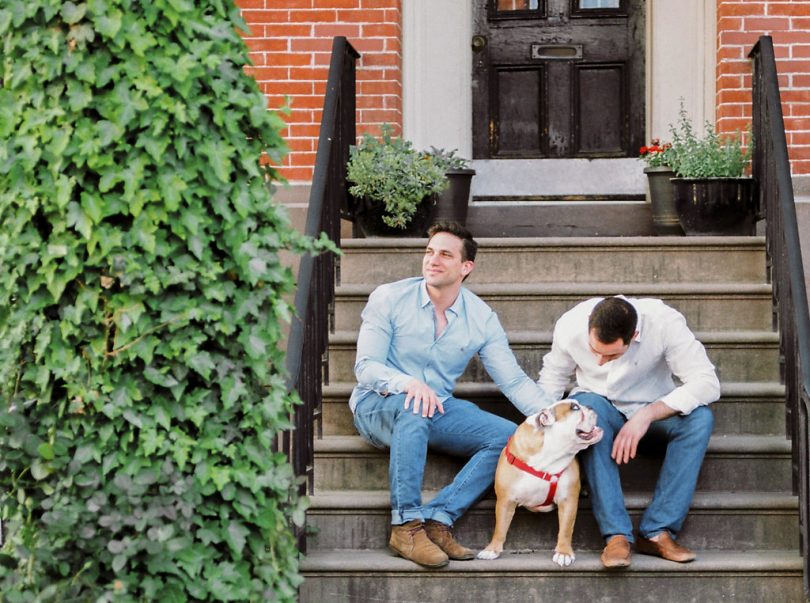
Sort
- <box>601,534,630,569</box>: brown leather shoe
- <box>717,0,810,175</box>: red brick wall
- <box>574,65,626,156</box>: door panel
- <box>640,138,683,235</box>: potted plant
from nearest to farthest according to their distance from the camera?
<box>601,534,630,569</box>: brown leather shoe → <box>640,138,683,235</box>: potted plant → <box>717,0,810,175</box>: red brick wall → <box>574,65,626,156</box>: door panel

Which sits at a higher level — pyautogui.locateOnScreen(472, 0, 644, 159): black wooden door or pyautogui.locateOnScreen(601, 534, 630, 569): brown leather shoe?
pyautogui.locateOnScreen(472, 0, 644, 159): black wooden door

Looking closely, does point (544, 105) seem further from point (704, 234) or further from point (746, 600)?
point (746, 600)

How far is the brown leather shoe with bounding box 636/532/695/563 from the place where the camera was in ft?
14.7

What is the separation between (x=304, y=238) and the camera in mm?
3367

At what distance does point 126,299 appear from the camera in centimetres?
309

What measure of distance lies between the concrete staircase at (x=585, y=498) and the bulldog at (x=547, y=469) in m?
0.12

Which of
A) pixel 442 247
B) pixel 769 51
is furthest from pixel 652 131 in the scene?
pixel 442 247

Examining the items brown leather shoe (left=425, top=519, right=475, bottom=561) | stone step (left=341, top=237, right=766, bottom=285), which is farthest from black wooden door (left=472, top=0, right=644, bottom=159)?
brown leather shoe (left=425, top=519, right=475, bottom=561)

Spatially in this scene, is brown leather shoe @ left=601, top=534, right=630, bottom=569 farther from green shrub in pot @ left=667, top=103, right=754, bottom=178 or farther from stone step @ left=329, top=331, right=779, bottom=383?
green shrub in pot @ left=667, top=103, right=754, bottom=178

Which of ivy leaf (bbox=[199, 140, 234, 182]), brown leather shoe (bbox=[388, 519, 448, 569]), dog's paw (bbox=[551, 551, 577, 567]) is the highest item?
Answer: ivy leaf (bbox=[199, 140, 234, 182])

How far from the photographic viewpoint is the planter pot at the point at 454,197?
6297mm

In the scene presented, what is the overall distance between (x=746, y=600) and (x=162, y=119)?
2.77 metres

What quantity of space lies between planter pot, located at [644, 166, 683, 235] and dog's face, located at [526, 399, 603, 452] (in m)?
2.08

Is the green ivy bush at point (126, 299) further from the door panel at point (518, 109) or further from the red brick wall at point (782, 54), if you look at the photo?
the door panel at point (518, 109)
